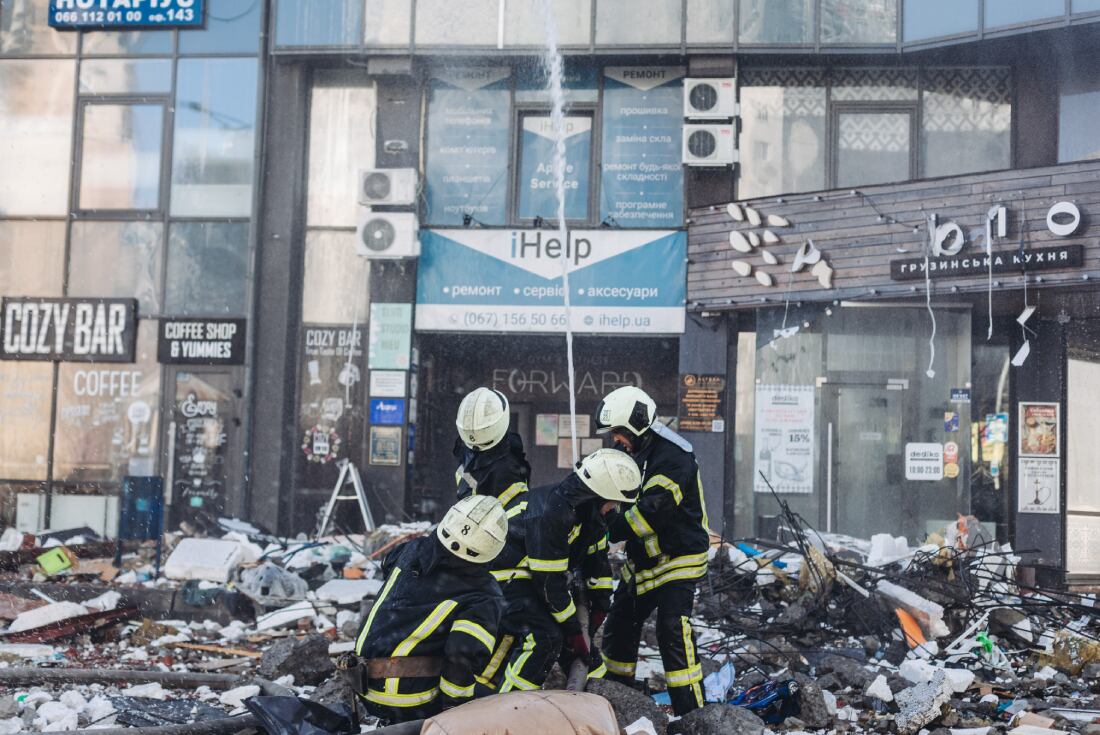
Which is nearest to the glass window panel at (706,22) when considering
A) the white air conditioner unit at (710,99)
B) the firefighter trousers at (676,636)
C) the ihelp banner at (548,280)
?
the white air conditioner unit at (710,99)

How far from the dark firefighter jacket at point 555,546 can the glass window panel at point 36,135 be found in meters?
12.1

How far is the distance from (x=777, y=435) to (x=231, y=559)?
6852 millimetres

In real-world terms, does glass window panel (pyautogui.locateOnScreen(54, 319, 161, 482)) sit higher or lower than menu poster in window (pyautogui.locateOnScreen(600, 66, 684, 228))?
lower

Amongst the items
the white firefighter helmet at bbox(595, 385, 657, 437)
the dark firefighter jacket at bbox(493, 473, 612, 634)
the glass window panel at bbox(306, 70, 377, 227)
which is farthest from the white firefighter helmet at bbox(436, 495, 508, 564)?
the glass window panel at bbox(306, 70, 377, 227)

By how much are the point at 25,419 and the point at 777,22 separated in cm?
1130

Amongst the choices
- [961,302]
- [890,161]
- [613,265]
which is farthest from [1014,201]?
[613,265]

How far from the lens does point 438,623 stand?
17.0 feet

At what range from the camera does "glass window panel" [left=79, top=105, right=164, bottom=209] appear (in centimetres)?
1595

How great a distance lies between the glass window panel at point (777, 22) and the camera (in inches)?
568

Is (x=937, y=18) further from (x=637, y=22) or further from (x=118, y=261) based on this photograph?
(x=118, y=261)

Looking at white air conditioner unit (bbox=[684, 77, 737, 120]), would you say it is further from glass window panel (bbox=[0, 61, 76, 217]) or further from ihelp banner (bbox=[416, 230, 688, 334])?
glass window panel (bbox=[0, 61, 76, 217])

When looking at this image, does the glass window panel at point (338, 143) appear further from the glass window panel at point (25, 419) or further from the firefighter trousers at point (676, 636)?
the firefighter trousers at point (676, 636)

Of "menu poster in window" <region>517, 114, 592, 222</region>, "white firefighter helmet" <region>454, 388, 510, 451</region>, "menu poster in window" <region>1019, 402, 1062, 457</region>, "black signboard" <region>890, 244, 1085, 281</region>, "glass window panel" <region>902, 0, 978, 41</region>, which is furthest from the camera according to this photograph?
"menu poster in window" <region>517, 114, 592, 222</region>

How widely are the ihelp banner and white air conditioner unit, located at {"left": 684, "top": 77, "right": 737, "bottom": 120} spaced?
1552mm
